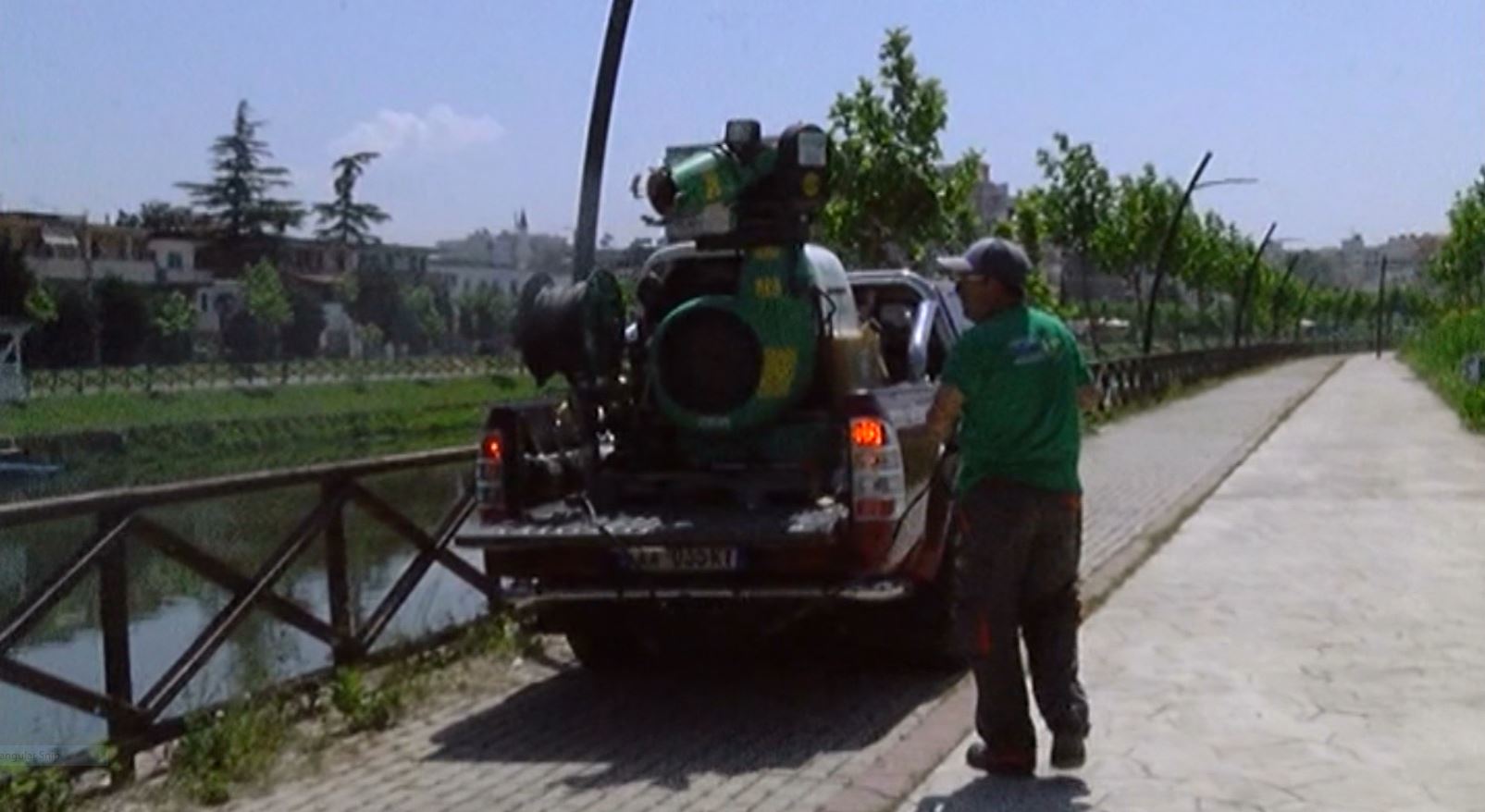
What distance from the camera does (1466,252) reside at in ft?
202

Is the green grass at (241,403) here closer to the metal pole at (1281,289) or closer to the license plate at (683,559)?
the license plate at (683,559)

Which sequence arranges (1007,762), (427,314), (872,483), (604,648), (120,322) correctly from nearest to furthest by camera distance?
(1007,762) < (872,483) < (604,648) < (120,322) < (427,314)

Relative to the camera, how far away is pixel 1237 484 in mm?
20422

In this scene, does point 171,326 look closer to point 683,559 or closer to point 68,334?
point 68,334

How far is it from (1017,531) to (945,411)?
51 cm

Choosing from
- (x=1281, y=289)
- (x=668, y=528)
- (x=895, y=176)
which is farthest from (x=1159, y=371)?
(x=1281, y=289)

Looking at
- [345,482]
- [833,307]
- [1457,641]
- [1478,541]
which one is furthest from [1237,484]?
[345,482]

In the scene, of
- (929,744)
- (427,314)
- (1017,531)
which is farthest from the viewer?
(427,314)

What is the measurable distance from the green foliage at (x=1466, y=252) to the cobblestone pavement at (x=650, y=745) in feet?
165

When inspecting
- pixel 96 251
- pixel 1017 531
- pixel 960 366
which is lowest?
pixel 1017 531

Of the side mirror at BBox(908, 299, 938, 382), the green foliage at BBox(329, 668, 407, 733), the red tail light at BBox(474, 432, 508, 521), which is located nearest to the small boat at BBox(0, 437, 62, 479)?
the green foliage at BBox(329, 668, 407, 733)

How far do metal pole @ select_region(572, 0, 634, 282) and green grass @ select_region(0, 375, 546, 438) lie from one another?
3.24ft

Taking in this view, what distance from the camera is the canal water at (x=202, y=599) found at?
7.59 m

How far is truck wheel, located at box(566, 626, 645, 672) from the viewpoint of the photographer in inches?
385
